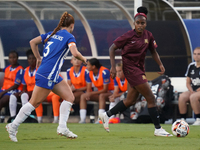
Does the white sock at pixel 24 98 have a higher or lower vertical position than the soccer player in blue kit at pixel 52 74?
lower

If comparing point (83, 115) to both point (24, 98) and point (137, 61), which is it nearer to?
point (24, 98)

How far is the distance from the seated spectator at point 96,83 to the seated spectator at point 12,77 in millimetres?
1713

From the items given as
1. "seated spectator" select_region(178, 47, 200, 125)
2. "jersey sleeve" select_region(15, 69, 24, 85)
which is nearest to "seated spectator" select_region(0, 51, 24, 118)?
"jersey sleeve" select_region(15, 69, 24, 85)

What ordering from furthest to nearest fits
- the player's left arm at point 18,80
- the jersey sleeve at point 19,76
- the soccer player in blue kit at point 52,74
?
the jersey sleeve at point 19,76 → the player's left arm at point 18,80 → the soccer player in blue kit at point 52,74

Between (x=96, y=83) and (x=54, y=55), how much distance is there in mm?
4998

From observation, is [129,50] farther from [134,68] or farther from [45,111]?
[45,111]

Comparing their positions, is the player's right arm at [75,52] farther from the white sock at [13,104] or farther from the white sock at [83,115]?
the white sock at [13,104]

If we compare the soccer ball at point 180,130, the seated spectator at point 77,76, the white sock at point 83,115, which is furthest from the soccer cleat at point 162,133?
the seated spectator at point 77,76

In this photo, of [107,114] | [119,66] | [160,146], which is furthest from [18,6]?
[160,146]

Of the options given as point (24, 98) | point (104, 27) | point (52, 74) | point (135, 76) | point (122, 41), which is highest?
point (104, 27)

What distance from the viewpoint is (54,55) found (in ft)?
17.7

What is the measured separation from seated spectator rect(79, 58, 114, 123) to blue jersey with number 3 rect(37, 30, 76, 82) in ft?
15.0

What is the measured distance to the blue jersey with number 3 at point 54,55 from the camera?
5355mm

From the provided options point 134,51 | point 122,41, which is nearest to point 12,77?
point 122,41
